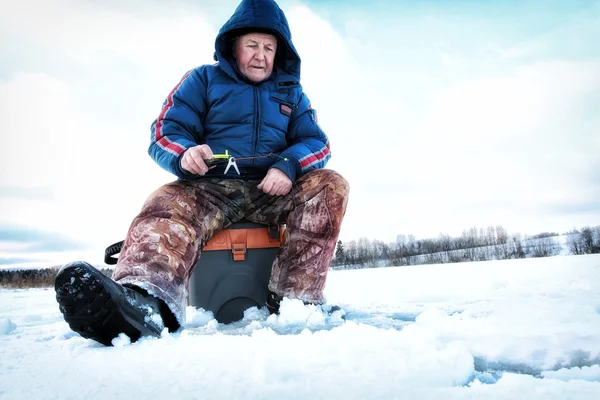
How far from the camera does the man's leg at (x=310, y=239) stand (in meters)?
1.87

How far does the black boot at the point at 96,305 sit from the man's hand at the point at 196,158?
0.63 m

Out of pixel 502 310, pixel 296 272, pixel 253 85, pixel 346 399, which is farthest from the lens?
pixel 253 85

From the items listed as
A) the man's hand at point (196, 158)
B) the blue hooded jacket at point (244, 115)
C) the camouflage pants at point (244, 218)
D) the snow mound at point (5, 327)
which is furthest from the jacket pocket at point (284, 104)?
the snow mound at point (5, 327)

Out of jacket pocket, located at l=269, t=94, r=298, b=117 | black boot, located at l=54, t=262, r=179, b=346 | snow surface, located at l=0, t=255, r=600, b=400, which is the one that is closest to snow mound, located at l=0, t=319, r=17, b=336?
snow surface, located at l=0, t=255, r=600, b=400

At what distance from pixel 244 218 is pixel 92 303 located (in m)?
1.04

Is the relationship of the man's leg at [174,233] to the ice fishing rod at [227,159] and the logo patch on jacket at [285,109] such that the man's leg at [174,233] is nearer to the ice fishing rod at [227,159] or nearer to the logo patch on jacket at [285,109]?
the ice fishing rod at [227,159]

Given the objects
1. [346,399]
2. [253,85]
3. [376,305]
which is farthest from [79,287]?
[376,305]

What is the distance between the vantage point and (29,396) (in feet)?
2.52

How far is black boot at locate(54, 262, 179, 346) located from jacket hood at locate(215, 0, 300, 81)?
4.38 ft

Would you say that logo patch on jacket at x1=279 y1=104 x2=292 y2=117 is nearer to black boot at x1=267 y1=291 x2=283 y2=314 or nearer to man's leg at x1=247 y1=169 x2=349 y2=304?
man's leg at x1=247 y1=169 x2=349 y2=304

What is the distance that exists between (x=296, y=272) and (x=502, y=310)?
0.81 metres

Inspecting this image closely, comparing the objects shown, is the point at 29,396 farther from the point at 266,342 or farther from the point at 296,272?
the point at 296,272

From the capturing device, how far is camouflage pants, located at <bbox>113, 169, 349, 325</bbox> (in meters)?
1.54

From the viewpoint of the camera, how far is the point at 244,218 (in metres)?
2.09
